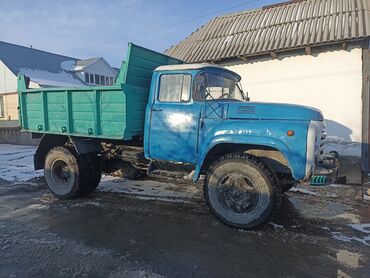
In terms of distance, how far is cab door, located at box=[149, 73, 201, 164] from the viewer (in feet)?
17.0

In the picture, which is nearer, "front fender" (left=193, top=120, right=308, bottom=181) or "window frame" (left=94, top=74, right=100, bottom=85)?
"front fender" (left=193, top=120, right=308, bottom=181)

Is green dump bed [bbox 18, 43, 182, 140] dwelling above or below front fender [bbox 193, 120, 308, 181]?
above

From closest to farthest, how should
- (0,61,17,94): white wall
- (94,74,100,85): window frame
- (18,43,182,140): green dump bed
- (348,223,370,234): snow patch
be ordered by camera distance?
(348,223,370,234): snow patch → (18,43,182,140): green dump bed → (0,61,17,94): white wall → (94,74,100,85): window frame

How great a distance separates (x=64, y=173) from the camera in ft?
21.6

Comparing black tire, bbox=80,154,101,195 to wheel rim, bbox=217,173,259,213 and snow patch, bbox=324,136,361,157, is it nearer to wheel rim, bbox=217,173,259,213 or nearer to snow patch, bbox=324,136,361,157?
wheel rim, bbox=217,173,259,213

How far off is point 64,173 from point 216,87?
3550 millimetres

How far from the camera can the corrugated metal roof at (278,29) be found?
9.02 metres

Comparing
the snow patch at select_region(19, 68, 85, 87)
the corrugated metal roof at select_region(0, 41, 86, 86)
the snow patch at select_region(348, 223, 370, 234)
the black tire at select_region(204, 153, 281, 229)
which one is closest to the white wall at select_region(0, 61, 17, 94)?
the corrugated metal roof at select_region(0, 41, 86, 86)

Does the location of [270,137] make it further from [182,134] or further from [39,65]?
[39,65]

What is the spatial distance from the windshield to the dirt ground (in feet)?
6.52

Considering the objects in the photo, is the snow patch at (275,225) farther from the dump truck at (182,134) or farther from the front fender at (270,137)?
the front fender at (270,137)

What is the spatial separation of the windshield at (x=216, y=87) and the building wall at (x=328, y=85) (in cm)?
413

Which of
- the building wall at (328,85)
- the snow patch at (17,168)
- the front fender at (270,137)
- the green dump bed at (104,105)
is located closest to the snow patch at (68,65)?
the snow patch at (17,168)

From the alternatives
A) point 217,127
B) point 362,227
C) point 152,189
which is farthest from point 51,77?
point 362,227
